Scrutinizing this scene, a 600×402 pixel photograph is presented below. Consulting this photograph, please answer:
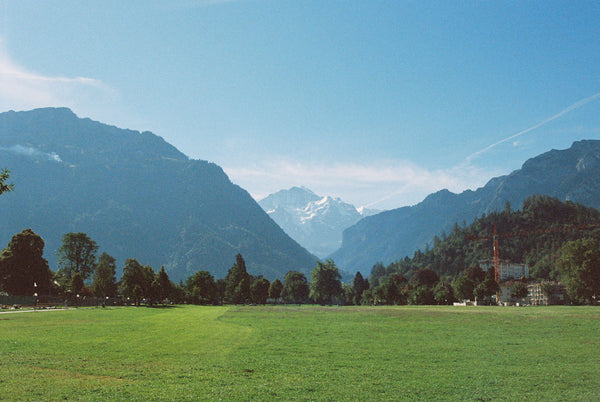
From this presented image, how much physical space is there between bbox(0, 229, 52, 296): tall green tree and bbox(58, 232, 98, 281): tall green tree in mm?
30240

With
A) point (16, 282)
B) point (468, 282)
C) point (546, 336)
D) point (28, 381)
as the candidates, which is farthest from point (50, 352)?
point (468, 282)

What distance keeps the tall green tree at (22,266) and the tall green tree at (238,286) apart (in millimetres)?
76972

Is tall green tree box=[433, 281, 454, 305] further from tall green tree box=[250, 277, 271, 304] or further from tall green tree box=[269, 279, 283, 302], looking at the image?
tall green tree box=[250, 277, 271, 304]

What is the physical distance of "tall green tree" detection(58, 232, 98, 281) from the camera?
12081 centimetres

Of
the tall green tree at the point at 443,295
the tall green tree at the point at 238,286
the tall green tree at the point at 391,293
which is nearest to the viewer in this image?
the tall green tree at the point at 443,295

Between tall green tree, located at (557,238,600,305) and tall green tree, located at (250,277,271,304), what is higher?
tall green tree, located at (557,238,600,305)

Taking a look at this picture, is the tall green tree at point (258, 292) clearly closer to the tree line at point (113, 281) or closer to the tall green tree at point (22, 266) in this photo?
the tree line at point (113, 281)

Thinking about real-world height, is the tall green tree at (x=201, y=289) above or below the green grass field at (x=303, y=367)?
below

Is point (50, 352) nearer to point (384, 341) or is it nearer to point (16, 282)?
point (384, 341)

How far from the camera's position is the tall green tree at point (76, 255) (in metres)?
121

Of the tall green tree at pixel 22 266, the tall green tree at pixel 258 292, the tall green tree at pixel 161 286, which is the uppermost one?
the tall green tree at pixel 22 266

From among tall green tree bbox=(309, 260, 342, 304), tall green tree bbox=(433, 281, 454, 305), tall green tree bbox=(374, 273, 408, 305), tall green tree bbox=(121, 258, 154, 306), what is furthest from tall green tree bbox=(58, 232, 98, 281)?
tall green tree bbox=(433, 281, 454, 305)

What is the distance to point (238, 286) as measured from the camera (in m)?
160

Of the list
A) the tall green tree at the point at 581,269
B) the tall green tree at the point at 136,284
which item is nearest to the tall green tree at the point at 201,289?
the tall green tree at the point at 136,284
